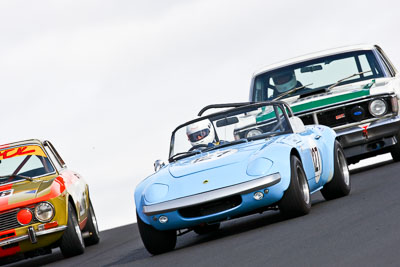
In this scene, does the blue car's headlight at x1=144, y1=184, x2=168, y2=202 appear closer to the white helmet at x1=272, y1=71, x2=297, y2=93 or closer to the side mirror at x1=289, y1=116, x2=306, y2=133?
the side mirror at x1=289, y1=116, x2=306, y2=133

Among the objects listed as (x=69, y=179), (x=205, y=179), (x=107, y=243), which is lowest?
(x=107, y=243)

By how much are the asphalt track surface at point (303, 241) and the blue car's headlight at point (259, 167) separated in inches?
20.9

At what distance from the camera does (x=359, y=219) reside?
8.57 metres

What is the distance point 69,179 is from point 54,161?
469 mm

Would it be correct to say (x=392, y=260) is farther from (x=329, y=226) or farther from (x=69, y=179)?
(x=69, y=179)

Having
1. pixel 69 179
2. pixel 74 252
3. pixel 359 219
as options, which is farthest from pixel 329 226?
pixel 69 179

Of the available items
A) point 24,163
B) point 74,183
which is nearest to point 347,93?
point 74,183

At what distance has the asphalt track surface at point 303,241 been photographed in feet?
21.8

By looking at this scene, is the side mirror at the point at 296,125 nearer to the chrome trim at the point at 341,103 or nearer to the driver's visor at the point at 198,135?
the driver's visor at the point at 198,135

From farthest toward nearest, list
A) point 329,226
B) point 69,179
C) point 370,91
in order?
point 370,91
point 69,179
point 329,226

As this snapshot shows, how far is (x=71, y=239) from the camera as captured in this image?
11.5m

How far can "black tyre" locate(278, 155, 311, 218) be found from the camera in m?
9.15

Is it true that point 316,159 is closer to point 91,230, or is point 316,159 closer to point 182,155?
point 182,155

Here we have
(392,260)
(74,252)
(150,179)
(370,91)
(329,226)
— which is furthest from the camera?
(370,91)
